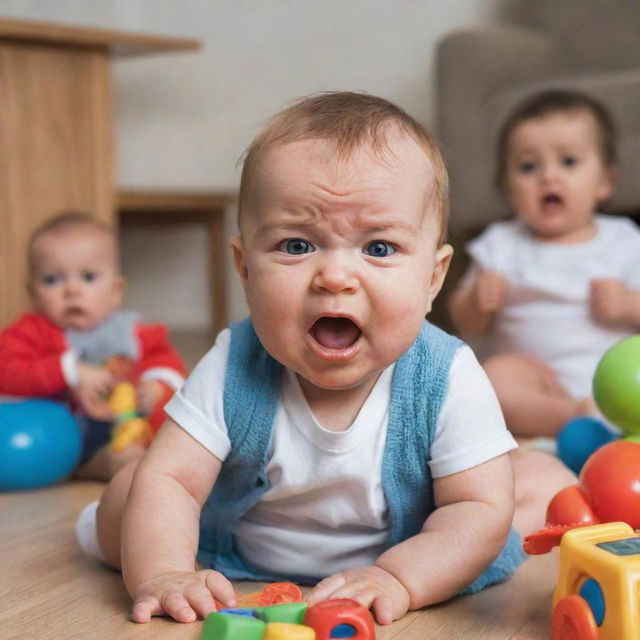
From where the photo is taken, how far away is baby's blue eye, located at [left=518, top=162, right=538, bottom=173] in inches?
71.8

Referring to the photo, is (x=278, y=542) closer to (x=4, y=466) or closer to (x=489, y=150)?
(x=4, y=466)

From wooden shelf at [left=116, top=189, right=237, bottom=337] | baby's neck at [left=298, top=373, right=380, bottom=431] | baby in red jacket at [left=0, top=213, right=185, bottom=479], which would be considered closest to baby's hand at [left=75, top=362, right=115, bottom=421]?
baby in red jacket at [left=0, top=213, right=185, bottom=479]

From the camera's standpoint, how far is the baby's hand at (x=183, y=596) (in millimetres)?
732

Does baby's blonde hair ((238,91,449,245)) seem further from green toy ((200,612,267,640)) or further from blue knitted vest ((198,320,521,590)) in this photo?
green toy ((200,612,267,640))

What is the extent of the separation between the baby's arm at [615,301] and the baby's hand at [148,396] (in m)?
0.73

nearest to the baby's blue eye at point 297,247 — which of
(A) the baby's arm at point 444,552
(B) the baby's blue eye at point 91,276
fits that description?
(A) the baby's arm at point 444,552

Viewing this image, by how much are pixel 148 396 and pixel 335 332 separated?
69cm

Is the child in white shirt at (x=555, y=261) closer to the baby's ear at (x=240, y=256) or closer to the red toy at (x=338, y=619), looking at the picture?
the baby's ear at (x=240, y=256)

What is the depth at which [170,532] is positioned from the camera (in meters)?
0.79

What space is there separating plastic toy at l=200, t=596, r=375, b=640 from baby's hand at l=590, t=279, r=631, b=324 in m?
1.09

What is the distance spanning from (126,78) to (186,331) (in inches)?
A: 32.0

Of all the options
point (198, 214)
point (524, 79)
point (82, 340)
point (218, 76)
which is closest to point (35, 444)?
point (82, 340)

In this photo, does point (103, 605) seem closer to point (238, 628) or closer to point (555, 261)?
point (238, 628)

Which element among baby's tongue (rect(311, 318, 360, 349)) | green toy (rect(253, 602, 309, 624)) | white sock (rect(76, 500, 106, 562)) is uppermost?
baby's tongue (rect(311, 318, 360, 349))
